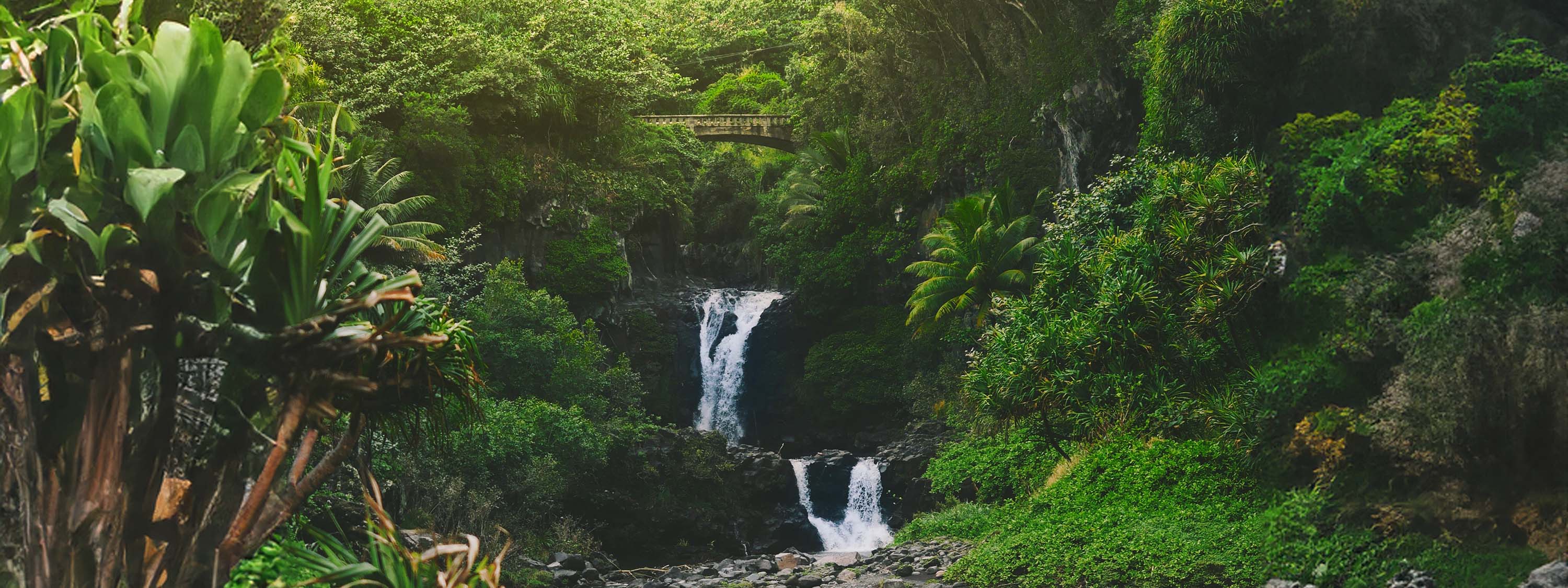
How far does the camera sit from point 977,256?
2572 centimetres

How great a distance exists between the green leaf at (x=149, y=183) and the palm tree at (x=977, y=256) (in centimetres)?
2057

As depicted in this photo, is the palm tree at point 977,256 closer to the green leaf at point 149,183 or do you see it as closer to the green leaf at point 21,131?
the green leaf at point 149,183

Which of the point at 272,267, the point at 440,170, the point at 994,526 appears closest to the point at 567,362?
the point at 440,170

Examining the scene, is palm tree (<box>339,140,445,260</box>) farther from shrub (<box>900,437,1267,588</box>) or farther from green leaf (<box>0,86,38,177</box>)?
green leaf (<box>0,86,38,177</box>)

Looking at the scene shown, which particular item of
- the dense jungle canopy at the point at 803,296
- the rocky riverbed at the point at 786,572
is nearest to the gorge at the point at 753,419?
the dense jungle canopy at the point at 803,296

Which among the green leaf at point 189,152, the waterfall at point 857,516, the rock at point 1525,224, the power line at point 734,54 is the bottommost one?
the waterfall at point 857,516

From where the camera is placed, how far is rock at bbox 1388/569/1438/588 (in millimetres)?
10242

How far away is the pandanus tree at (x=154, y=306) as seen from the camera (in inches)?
249

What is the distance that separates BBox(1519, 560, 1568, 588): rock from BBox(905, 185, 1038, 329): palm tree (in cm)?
1603

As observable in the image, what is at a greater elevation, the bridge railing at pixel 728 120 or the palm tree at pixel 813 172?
the bridge railing at pixel 728 120

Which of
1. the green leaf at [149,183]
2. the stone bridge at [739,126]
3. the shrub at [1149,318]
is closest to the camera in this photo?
the green leaf at [149,183]

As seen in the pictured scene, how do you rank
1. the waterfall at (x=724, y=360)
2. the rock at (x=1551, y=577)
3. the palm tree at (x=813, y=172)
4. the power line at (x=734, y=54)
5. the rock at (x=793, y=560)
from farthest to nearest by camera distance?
the power line at (x=734, y=54) < the palm tree at (x=813, y=172) < the waterfall at (x=724, y=360) < the rock at (x=793, y=560) < the rock at (x=1551, y=577)

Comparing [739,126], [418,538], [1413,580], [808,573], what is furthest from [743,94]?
[1413,580]

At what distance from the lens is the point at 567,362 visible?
23.8 m
